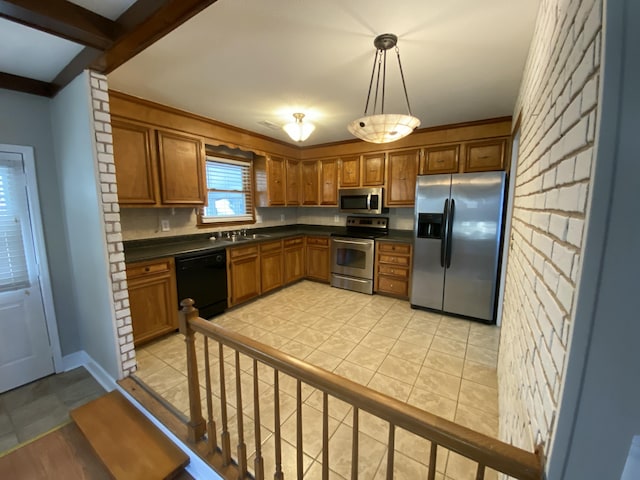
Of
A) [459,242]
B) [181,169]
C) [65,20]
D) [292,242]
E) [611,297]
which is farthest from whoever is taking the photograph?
[292,242]

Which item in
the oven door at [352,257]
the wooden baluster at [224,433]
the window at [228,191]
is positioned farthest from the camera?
the oven door at [352,257]

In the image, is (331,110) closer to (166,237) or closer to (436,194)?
(436,194)

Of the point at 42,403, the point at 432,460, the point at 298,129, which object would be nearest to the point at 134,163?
the point at 298,129

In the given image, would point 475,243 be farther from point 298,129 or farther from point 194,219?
point 194,219

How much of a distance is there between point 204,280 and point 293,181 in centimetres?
241

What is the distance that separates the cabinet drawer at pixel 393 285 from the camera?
3.83 m

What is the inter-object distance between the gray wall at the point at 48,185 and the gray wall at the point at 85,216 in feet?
0.24

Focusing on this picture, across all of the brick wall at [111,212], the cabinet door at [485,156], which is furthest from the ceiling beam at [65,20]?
the cabinet door at [485,156]

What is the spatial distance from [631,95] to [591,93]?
117mm

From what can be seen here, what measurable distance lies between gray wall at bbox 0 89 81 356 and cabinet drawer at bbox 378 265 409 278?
362cm

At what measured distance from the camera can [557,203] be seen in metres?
0.77

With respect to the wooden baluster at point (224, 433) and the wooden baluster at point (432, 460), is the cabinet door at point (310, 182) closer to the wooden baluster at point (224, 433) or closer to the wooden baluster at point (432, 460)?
the wooden baluster at point (224, 433)

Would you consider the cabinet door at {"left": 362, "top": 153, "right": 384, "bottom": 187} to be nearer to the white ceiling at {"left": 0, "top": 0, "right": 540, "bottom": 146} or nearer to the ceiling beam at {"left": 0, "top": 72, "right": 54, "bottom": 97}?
the white ceiling at {"left": 0, "top": 0, "right": 540, "bottom": 146}

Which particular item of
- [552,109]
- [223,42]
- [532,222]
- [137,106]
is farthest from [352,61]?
[137,106]
